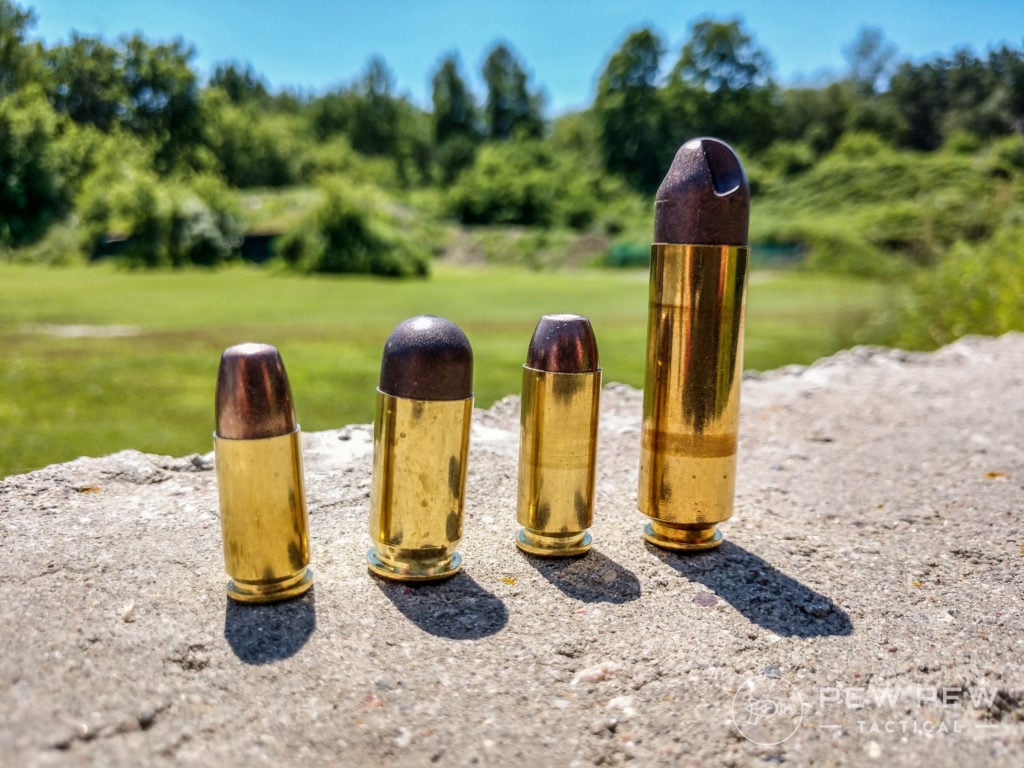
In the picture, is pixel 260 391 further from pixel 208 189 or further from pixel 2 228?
pixel 208 189

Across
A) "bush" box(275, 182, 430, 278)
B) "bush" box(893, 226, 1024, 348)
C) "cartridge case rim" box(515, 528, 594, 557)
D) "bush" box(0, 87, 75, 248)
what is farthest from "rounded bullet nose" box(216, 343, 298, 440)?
"bush" box(275, 182, 430, 278)

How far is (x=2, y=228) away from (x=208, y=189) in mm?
9547

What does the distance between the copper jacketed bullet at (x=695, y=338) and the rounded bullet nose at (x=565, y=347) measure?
335 millimetres

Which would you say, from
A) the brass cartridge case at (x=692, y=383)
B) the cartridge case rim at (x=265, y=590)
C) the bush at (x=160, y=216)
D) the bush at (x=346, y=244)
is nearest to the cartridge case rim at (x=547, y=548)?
the brass cartridge case at (x=692, y=383)

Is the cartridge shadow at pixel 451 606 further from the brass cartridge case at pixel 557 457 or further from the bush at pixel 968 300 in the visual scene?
the bush at pixel 968 300

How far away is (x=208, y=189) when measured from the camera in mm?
18281

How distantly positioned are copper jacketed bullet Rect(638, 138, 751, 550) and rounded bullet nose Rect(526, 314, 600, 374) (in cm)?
33

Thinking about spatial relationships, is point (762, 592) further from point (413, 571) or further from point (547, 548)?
point (413, 571)

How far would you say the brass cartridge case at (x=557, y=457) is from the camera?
3455 mm

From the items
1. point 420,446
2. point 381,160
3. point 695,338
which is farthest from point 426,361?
point 381,160

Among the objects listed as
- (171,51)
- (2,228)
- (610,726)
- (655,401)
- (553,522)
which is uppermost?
(171,51)

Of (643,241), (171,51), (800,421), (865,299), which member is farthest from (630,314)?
(643,241)

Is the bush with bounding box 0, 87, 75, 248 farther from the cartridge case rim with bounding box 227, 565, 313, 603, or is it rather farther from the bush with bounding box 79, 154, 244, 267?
the cartridge case rim with bounding box 227, 565, 313, 603

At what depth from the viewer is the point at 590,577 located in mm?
3477
